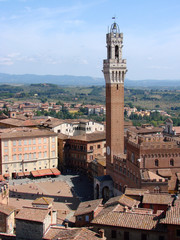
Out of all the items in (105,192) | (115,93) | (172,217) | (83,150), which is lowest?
(105,192)

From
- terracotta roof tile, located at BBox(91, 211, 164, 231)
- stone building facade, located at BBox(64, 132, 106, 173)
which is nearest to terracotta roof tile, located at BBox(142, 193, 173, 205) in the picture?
terracotta roof tile, located at BBox(91, 211, 164, 231)

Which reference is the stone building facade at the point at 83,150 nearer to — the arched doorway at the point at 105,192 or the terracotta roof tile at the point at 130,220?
the arched doorway at the point at 105,192

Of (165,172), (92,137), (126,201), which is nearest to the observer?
(126,201)

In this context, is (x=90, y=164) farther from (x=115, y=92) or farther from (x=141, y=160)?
(x=141, y=160)

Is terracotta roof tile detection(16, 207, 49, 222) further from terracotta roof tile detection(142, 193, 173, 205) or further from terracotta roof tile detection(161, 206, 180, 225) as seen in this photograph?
terracotta roof tile detection(142, 193, 173, 205)

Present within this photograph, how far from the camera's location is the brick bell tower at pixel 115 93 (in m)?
57.6

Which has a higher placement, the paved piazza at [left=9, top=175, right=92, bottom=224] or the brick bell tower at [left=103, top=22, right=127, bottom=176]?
the brick bell tower at [left=103, top=22, right=127, bottom=176]

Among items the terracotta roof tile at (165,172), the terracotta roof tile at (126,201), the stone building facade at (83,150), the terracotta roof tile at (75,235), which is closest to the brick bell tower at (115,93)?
the terracotta roof tile at (165,172)

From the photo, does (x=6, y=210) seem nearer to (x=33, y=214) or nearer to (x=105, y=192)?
(x=33, y=214)

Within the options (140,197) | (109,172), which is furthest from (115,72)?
(140,197)

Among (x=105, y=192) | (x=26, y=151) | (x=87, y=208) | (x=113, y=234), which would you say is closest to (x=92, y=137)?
(x=26, y=151)

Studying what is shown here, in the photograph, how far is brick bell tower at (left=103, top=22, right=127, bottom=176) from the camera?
57575mm

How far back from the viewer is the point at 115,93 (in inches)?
2279

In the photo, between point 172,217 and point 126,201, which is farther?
point 126,201
